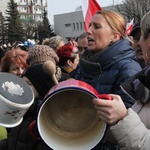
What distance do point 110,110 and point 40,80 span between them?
1.05 meters

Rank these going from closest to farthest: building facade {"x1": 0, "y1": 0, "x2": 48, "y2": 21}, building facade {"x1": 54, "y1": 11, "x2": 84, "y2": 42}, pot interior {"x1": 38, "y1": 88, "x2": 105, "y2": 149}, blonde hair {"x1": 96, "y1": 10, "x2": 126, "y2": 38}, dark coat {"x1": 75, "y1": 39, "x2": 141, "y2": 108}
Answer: pot interior {"x1": 38, "y1": 88, "x2": 105, "y2": 149}
dark coat {"x1": 75, "y1": 39, "x2": 141, "y2": 108}
blonde hair {"x1": 96, "y1": 10, "x2": 126, "y2": 38}
building facade {"x1": 54, "y1": 11, "x2": 84, "y2": 42}
building facade {"x1": 0, "y1": 0, "x2": 48, "y2": 21}

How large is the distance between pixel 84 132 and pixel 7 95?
35 cm

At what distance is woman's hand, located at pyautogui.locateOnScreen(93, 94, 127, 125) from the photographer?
124 cm

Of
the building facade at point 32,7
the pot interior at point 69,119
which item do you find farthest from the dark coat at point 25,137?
the building facade at point 32,7

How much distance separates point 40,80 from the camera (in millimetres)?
2250

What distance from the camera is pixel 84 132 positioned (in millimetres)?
1386

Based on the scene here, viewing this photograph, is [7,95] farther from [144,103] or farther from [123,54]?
[123,54]

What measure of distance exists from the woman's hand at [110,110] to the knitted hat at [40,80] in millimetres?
958

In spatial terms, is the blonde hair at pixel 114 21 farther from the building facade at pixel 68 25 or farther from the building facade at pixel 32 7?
the building facade at pixel 32 7

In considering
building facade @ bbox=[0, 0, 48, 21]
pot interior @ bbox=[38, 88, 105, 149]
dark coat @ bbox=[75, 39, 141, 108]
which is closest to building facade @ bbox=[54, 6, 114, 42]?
building facade @ bbox=[0, 0, 48, 21]

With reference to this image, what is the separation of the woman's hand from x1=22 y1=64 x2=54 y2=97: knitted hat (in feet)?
3.14

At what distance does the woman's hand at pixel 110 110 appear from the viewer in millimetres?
1244

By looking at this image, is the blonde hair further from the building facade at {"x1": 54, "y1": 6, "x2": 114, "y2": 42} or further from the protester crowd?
the building facade at {"x1": 54, "y1": 6, "x2": 114, "y2": 42}

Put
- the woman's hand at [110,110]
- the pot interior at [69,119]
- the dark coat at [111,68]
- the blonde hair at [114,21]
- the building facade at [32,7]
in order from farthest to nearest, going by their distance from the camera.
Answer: the building facade at [32,7], the blonde hair at [114,21], the dark coat at [111,68], the pot interior at [69,119], the woman's hand at [110,110]
